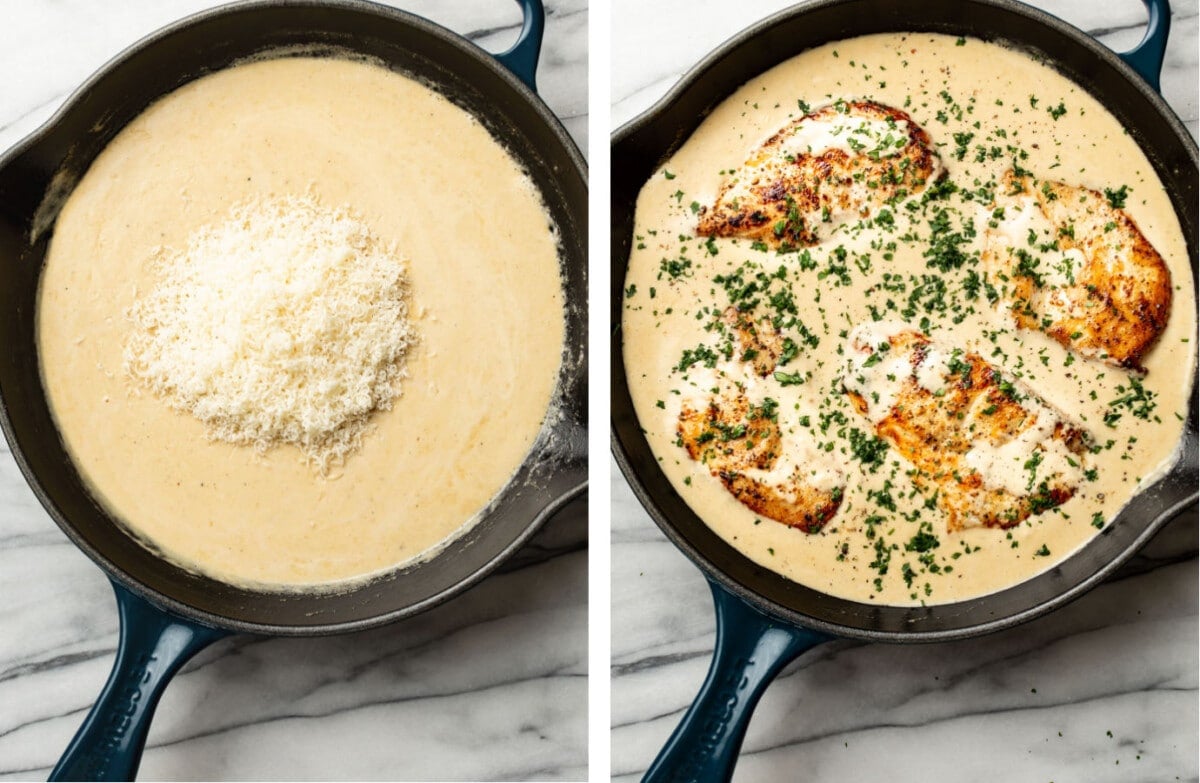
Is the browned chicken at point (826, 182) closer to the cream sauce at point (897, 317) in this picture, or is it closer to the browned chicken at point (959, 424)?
the cream sauce at point (897, 317)

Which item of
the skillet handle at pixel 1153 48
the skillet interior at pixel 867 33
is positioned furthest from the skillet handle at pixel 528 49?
the skillet handle at pixel 1153 48

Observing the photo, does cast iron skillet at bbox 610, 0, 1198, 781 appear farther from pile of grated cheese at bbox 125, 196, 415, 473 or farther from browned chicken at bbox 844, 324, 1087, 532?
pile of grated cheese at bbox 125, 196, 415, 473

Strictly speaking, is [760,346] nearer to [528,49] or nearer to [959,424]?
[959,424]

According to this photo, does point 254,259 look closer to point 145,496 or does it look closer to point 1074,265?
point 145,496

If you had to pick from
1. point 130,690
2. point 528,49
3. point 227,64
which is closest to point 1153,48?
point 528,49

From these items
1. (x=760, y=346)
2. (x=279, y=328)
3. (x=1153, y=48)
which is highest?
(x=1153, y=48)

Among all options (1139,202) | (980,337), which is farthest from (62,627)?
(1139,202)

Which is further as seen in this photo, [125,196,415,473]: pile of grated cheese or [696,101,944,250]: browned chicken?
[696,101,944,250]: browned chicken

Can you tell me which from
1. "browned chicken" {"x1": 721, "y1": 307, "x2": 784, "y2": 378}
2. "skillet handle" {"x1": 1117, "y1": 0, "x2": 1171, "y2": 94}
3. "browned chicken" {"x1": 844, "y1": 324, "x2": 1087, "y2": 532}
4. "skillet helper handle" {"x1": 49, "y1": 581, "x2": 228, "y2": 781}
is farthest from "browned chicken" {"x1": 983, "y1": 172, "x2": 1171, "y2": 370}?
"skillet helper handle" {"x1": 49, "y1": 581, "x2": 228, "y2": 781}
